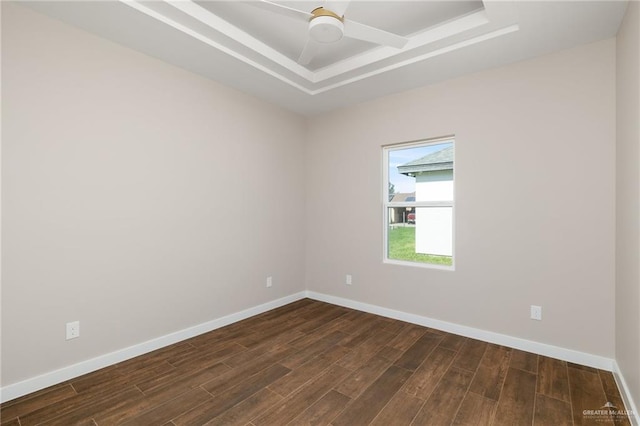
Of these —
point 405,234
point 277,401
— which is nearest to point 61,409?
point 277,401

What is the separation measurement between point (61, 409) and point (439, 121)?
3.94 m

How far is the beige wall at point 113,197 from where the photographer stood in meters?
2.07

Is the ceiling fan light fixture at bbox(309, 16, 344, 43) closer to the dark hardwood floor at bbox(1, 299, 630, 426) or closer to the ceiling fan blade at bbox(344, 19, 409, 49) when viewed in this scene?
the ceiling fan blade at bbox(344, 19, 409, 49)

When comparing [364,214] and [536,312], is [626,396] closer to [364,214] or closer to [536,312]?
[536,312]

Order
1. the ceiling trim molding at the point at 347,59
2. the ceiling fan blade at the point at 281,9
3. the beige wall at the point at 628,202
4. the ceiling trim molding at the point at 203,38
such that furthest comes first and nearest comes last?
the ceiling trim molding at the point at 347,59
the ceiling trim molding at the point at 203,38
the beige wall at the point at 628,202
the ceiling fan blade at the point at 281,9

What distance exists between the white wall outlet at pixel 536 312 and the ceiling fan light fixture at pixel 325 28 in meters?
2.81

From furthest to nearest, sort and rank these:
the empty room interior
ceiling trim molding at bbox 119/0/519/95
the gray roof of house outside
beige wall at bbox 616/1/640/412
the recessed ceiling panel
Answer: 1. the gray roof of house outside
2. the recessed ceiling panel
3. ceiling trim molding at bbox 119/0/519/95
4. the empty room interior
5. beige wall at bbox 616/1/640/412

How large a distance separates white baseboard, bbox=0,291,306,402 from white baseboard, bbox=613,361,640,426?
3.27 m

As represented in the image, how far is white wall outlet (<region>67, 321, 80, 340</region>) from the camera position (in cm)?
227

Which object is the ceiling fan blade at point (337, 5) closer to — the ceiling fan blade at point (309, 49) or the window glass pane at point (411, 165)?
the ceiling fan blade at point (309, 49)

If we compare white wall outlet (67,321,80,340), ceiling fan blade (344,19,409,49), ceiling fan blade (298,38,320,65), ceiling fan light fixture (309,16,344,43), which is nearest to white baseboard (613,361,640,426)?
ceiling fan blade (344,19,409,49)

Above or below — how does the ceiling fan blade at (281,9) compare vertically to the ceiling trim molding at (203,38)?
below

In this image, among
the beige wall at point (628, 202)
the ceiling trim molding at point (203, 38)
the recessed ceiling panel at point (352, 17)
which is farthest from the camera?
the recessed ceiling panel at point (352, 17)

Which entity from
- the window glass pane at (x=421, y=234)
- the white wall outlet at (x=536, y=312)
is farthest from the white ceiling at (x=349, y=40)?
the white wall outlet at (x=536, y=312)
